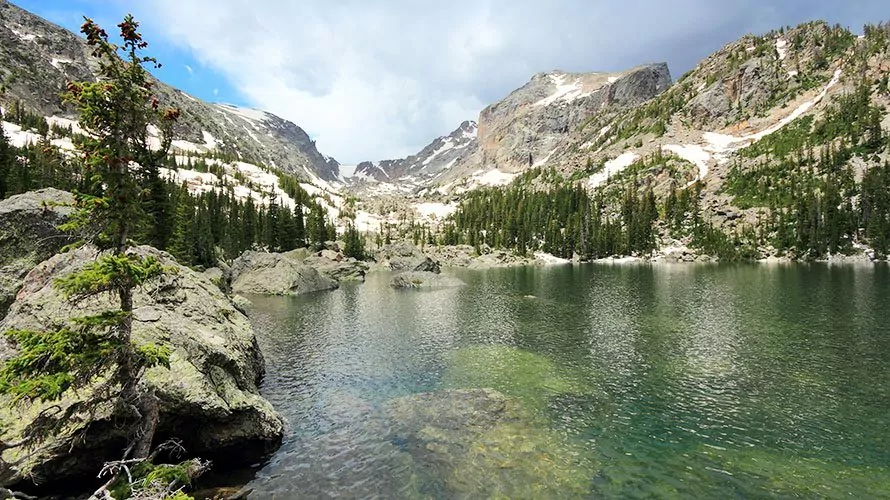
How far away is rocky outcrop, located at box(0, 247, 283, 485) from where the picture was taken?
14664 millimetres

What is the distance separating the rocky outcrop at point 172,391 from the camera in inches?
577

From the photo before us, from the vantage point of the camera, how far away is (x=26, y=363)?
421 inches

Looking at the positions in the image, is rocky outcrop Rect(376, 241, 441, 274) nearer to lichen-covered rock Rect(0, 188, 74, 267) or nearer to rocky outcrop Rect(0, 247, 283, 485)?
lichen-covered rock Rect(0, 188, 74, 267)

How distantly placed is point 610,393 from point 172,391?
2378 centimetres

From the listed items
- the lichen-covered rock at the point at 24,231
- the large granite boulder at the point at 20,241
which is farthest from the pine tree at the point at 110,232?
the lichen-covered rock at the point at 24,231

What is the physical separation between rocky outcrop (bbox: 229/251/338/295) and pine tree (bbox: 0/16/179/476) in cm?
6406

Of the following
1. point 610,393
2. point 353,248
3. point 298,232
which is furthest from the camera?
point 353,248

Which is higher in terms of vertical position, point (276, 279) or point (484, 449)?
point (276, 279)

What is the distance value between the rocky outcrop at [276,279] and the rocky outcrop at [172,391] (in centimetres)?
5181

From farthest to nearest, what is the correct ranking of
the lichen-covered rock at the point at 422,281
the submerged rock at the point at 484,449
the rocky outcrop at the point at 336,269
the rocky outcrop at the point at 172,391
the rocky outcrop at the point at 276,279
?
1. the rocky outcrop at the point at 336,269
2. the lichen-covered rock at the point at 422,281
3. the rocky outcrop at the point at 276,279
4. the submerged rock at the point at 484,449
5. the rocky outcrop at the point at 172,391

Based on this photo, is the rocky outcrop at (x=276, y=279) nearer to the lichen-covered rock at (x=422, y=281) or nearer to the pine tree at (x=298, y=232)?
the lichen-covered rock at (x=422, y=281)

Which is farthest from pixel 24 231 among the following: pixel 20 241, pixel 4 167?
pixel 4 167

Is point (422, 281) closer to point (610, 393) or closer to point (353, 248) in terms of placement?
point (610, 393)

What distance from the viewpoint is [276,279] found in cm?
7675
